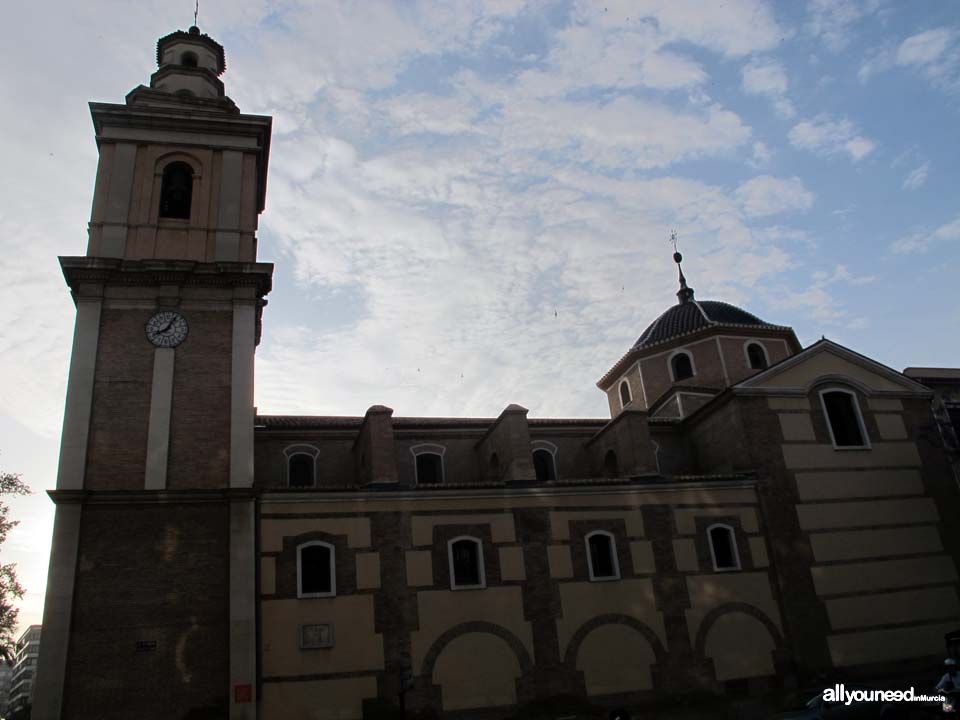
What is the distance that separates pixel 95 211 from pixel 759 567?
21.9m

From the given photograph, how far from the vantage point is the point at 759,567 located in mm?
22656

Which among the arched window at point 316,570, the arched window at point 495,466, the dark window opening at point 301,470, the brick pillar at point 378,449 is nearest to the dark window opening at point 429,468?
the arched window at point 495,466

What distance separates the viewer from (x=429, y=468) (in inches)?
980

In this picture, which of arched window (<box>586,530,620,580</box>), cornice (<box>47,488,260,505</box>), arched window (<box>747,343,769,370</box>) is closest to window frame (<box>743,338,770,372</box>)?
arched window (<box>747,343,769,370</box>)

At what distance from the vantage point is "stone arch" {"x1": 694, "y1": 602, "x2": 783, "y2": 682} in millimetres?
21312

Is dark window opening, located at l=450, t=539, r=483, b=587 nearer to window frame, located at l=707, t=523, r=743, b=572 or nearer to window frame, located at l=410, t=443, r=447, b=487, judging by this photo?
window frame, located at l=410, t=443, r=447, b=487

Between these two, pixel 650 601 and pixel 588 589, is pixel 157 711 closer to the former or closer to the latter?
pixel 588 589

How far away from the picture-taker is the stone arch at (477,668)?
19.2 m

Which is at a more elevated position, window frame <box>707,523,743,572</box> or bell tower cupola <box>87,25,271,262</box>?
bell tower cupola <box>87,25,271,262</box>

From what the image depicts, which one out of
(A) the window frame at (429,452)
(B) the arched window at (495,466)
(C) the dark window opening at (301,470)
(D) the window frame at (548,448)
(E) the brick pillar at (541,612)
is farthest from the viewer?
(D) the window frame at (548,448)

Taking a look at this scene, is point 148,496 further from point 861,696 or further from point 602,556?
point 861,696

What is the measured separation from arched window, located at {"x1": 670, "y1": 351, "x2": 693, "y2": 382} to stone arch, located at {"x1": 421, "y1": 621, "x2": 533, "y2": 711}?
49.4ft

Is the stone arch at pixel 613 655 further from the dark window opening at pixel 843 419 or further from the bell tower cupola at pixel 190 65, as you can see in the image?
the bell tower cupola at pixel 190 65

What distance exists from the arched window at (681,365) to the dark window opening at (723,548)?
31.2 feet
